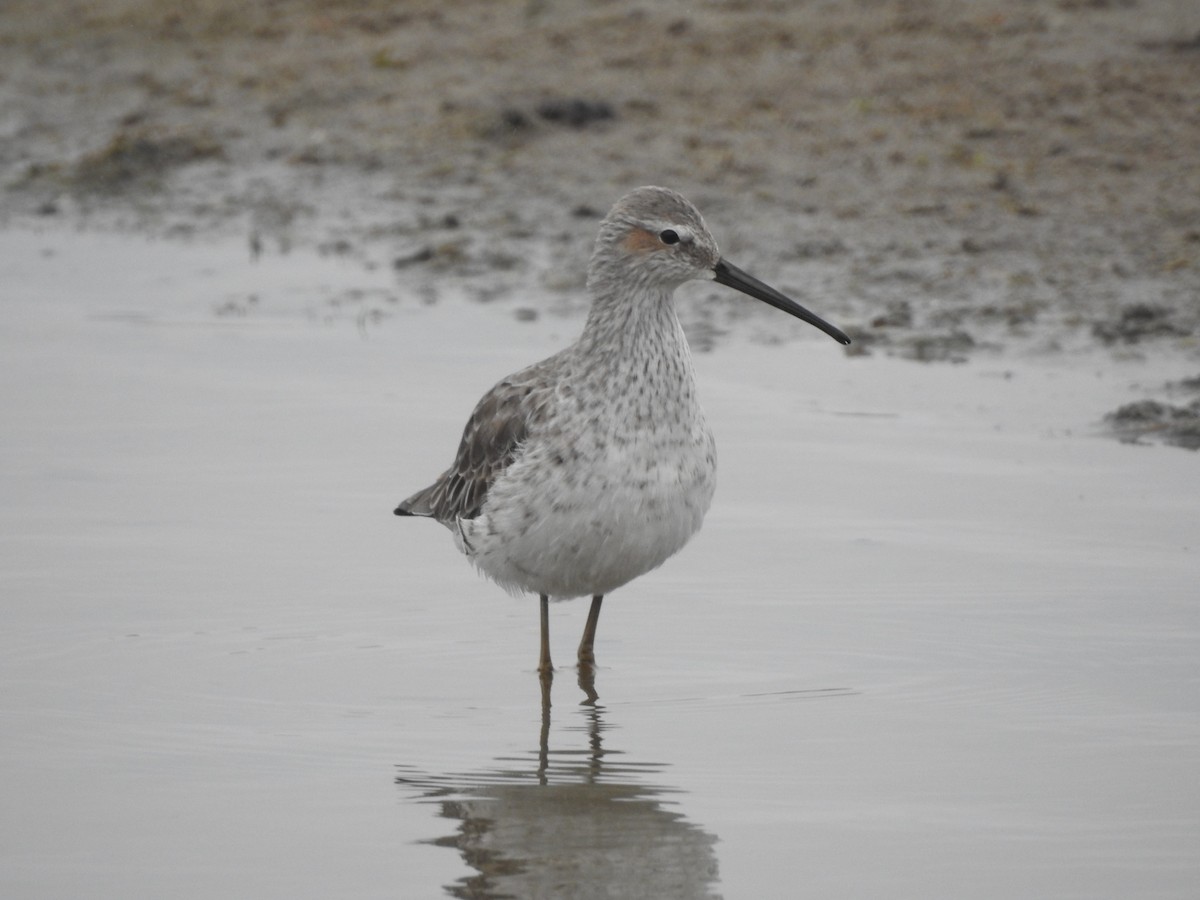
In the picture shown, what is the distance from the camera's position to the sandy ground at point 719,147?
1155 centimetres

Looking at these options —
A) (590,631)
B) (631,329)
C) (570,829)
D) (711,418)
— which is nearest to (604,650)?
(590,631)

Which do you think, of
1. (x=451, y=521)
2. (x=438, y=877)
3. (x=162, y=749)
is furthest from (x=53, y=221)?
(x=438, y=877)

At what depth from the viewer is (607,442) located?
6.45 m

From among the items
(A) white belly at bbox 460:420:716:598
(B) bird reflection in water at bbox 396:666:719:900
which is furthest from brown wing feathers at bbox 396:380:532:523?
(B) bird reflection in water at bbox 396:666:719:900

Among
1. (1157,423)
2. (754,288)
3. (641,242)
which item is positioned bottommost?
(1157,423)

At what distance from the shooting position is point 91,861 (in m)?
5.19

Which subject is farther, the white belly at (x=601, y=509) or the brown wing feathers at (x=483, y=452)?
the brown wing feathers at (x=483, y=452)

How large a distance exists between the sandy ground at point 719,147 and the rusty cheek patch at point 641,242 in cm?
381

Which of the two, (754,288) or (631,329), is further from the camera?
(754,288)

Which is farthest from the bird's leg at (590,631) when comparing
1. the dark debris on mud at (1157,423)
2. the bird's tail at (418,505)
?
the dark debris on mud at (1157,423)

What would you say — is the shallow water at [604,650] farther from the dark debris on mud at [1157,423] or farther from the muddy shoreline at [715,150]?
the muddy shoreline at [715,150]

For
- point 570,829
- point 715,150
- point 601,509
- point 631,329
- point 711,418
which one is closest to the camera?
point 570,829

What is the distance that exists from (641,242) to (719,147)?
23.5 feet

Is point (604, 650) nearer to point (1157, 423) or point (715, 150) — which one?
point (1157, 423)
